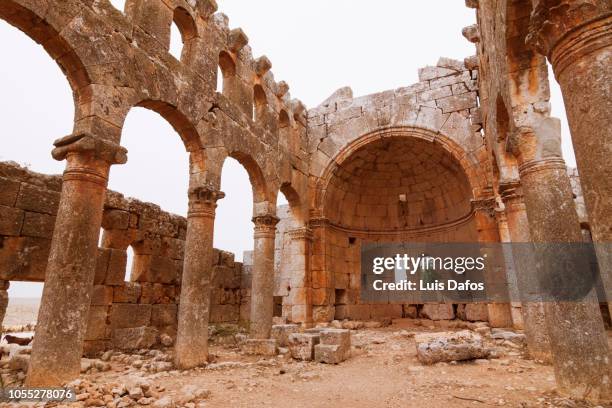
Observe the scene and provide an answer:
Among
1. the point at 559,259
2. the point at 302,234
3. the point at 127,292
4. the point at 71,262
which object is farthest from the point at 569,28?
the point at 302,234

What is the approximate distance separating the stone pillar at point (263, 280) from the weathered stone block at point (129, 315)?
2327 mm

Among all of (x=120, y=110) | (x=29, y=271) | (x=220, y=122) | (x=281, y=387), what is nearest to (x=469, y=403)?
(x=281, y=387)

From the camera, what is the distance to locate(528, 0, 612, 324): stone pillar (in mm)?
2381

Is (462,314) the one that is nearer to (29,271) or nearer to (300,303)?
(300,303)

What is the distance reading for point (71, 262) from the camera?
4262mm

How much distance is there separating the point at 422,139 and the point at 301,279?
5.39 metres

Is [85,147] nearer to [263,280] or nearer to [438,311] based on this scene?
[263,280]

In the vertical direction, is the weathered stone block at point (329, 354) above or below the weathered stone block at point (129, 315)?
below

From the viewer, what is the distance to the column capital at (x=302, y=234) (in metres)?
10.7

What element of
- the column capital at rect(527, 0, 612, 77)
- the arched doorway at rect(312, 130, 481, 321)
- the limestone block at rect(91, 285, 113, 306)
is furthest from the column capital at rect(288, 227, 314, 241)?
the column capital at rect(527, 0, 612, 77)

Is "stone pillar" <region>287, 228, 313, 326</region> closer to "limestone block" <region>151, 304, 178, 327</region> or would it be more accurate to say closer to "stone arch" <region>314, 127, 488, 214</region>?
"stone arch" <region>314, 127, 488, 214</region>

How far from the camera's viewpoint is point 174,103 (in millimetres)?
6121

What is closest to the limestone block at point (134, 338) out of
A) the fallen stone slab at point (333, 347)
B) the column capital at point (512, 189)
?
the fallen stone slab at point (333, 347)

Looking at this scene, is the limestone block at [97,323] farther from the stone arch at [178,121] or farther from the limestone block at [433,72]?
the limestone block at [433,72]
